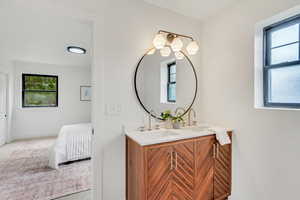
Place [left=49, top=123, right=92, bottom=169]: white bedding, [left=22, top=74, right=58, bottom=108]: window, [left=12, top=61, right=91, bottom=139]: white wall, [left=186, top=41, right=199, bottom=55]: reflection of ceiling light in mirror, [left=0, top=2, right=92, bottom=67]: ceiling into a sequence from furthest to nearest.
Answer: [left=22, top=74, right=58, bottom=108]: window
[left=12, top=61, right=91, bottom=139]: white wall
[left=49, top=123, right=92, bottom=169]: white bedding
[left=0, top=2, right=92, bottom=67]: ceiling
[left=186, top=41, right=199, bottom=55]: reflection of ceiling light in mirror

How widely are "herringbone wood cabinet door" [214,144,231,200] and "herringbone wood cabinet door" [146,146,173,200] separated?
0.65 m

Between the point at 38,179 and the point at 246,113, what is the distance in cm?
304

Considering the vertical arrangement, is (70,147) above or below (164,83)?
below

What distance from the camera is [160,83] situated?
6.25 ft

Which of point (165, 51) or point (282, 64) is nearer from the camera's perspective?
point (282, 64)

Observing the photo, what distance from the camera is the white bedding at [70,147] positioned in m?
2.63

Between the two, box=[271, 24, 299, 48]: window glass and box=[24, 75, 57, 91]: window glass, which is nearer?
box=[271, 24, 299, 48]: window glass

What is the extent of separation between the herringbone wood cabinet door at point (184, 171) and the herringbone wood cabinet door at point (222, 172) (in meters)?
0.37

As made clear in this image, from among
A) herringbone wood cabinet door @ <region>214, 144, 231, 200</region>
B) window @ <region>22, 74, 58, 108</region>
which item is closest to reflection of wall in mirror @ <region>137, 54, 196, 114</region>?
herringbone wood cabinet door @ <region>214, 144, 231, 200</region>

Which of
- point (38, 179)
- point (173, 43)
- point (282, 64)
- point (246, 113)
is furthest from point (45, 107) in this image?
point (282, 64)

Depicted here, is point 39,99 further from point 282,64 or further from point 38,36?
point 282,64

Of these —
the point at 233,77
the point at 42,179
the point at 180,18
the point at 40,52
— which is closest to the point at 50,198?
the point at 42,179

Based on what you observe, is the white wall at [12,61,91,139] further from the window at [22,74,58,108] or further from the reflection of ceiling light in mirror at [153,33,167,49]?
the reflection of ceiling light in mirror at [153,33,167,49]

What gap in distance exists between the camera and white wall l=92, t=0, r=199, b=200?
155 cm
